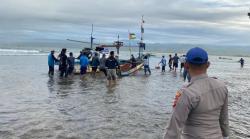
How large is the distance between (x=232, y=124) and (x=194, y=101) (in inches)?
309

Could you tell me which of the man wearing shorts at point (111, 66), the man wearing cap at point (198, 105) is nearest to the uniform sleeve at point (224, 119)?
the man wearing cap at point (198, 105)

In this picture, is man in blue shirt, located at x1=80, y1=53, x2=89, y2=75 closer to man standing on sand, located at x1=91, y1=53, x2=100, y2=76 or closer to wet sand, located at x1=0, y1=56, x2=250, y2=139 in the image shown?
man standing on sand, located at x1=91, y1=53, x2=100, y2=76

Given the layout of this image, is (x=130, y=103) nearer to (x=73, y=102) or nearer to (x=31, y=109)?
(x=73, y=102)

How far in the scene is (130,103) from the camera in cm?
1430

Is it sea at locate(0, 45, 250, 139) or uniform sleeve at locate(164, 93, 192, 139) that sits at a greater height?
uniform sleeve at locate(164, 93, 192, 139)

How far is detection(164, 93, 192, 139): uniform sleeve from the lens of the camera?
355 centimetres

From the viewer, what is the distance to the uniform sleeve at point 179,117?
3.55 metres

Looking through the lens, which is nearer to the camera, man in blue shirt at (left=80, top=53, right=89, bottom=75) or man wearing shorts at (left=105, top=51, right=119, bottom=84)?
man wearing shorts at (left=105, top=51, right=119, bottom=84)

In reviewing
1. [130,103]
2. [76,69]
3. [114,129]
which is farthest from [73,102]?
[76,69]

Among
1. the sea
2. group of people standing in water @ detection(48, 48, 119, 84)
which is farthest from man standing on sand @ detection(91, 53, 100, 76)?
the sea

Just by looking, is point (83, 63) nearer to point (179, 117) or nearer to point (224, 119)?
point (224, 119)

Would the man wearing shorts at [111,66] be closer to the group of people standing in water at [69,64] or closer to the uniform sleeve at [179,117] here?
the group of people standing in water at [69,64]

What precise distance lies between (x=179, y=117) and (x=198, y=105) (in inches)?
7.6

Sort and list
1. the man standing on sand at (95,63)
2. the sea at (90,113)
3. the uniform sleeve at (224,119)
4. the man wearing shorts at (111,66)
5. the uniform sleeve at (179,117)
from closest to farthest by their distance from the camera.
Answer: the uniform sleeve at (179,117), the uniform sleeve at (224,119), the sea at (90,113), the man wearing shorts at (111,66), the man standing on sand at (95,63)
